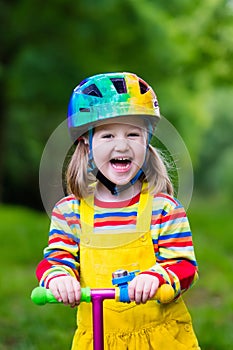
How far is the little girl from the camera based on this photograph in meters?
2.70

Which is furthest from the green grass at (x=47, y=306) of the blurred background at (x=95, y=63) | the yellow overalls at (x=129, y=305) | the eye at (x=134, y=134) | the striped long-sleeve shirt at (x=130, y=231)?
the eye at (x=134, y=134)

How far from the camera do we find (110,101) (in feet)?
8.82

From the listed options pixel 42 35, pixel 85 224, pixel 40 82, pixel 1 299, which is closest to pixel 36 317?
pixel 1 299

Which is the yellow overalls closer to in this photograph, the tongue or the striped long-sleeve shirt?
the striped long-sleeve shirt

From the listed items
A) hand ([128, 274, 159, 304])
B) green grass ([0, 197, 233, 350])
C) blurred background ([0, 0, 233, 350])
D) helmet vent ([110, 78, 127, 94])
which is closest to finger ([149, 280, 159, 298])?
hand ([128, 274, 159, 304])

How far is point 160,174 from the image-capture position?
2.86 m

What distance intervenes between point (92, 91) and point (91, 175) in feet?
1.19

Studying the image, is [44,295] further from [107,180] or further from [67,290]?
[107,180]

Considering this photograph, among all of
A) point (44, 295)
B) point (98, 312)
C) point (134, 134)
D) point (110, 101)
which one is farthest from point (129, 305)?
point (110, 101)

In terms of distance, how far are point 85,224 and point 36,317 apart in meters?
3.15

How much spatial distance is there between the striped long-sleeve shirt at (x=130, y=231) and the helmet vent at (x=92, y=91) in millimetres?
433

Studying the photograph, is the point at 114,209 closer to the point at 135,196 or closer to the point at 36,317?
the point at 135,196

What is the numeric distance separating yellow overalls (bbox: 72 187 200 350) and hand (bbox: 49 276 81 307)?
8.9 inches

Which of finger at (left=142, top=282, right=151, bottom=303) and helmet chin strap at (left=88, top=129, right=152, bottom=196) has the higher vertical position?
helmet chin strap at (left=88, top=129, right=152, bottom=196)
